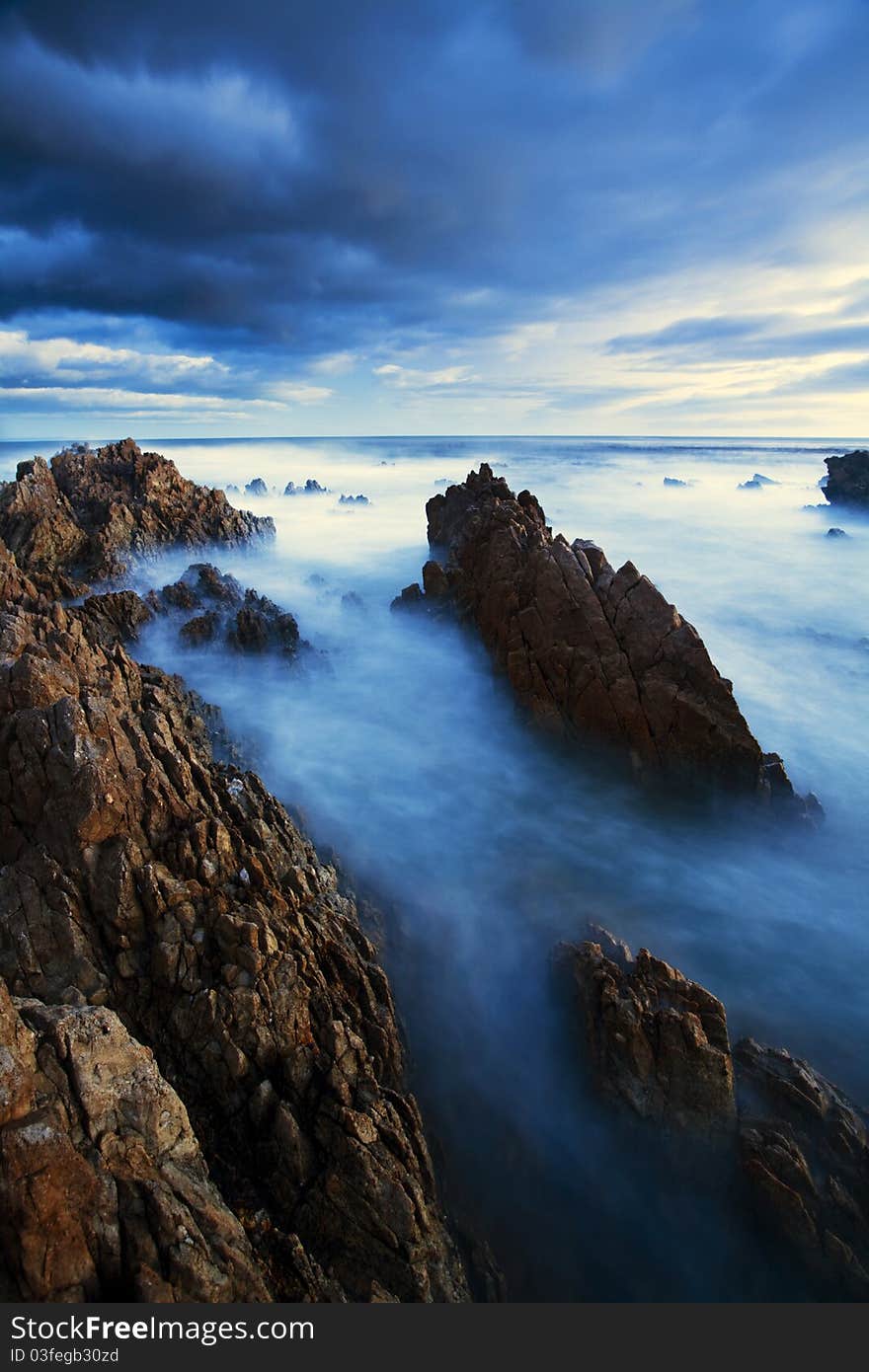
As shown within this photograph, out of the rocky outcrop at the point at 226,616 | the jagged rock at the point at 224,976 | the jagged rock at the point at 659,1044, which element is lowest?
the jagged rock at the point at 659,1044

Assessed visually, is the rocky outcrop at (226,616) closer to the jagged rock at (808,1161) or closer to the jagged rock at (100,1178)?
the jagged rock at (100,1178)

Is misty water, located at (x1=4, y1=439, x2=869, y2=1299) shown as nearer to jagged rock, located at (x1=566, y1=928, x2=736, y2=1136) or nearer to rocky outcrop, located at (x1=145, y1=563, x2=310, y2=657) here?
jagged rock, located at (x1=566, y1=928, x2=736, y2=1136)

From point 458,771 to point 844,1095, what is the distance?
613 inches

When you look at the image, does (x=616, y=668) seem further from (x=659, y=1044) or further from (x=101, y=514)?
(x=101, y=514)

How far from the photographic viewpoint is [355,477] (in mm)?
140375

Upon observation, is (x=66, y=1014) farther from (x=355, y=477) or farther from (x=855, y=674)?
(x=355, y=477)

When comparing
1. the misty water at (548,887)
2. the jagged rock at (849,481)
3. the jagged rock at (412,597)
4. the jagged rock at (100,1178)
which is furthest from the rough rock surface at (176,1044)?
the jagged rock at (849,481)

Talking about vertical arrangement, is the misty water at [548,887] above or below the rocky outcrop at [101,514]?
below

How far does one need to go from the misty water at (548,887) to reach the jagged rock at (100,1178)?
6.66 meters

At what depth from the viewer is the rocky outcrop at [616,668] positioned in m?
23.6

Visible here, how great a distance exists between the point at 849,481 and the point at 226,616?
9952 cm

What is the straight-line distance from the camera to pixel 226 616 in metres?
36.1

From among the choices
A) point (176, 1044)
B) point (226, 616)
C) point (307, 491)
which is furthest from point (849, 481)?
point (176, 1044)

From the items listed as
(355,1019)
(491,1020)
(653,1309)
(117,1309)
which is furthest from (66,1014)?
(491,1020)
